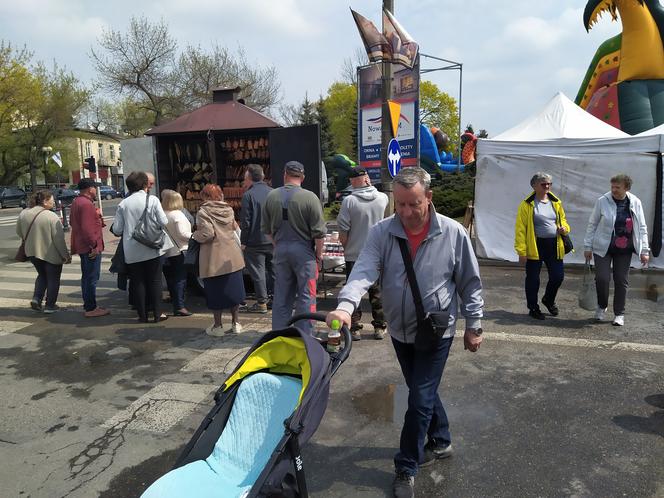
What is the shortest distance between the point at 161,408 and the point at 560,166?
874 centimetres

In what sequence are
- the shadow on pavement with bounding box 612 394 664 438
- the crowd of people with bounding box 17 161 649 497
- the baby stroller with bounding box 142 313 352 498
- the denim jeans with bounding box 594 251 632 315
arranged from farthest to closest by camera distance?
the denim jeans with bounding box 594 251 632 315, the shadow on pavement with bounding box 612 394 664 438, the crowd of people with bounding box 17 161 649 497, the baby stroller with bounding box 142 313 352 498

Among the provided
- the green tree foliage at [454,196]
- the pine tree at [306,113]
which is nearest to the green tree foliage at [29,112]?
the pine tree at [306,113]

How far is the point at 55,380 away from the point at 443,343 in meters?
3.84

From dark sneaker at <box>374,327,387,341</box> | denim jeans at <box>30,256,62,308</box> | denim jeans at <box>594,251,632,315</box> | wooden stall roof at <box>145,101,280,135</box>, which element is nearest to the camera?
dark sneaker at <box>374,327,387,341</box>

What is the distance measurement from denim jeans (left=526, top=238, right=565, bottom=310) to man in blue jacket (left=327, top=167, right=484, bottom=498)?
3745 millimetres

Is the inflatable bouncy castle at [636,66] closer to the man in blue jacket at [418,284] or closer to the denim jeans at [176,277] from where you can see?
the denim jeans at [176,277]

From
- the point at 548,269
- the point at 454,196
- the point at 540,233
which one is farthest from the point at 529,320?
the point at 454,196

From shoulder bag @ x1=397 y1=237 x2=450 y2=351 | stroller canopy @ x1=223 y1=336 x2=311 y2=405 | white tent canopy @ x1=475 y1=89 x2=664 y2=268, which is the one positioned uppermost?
white tent canopy @ x1=475 y1=89 x2=664 y2=268

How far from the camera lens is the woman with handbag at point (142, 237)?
613 cm

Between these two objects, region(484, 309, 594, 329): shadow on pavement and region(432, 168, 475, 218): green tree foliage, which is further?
region(432, 168, 475, 218): green tree foliage

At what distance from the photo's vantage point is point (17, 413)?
13.3ft

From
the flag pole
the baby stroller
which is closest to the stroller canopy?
the baby stroller

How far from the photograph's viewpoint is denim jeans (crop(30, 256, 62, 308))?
7090 mm

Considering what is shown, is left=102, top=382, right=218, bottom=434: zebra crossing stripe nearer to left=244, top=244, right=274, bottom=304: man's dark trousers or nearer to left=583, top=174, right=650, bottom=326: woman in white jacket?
left=244, top=244, right=274, bottom=304: man's dark trousers
